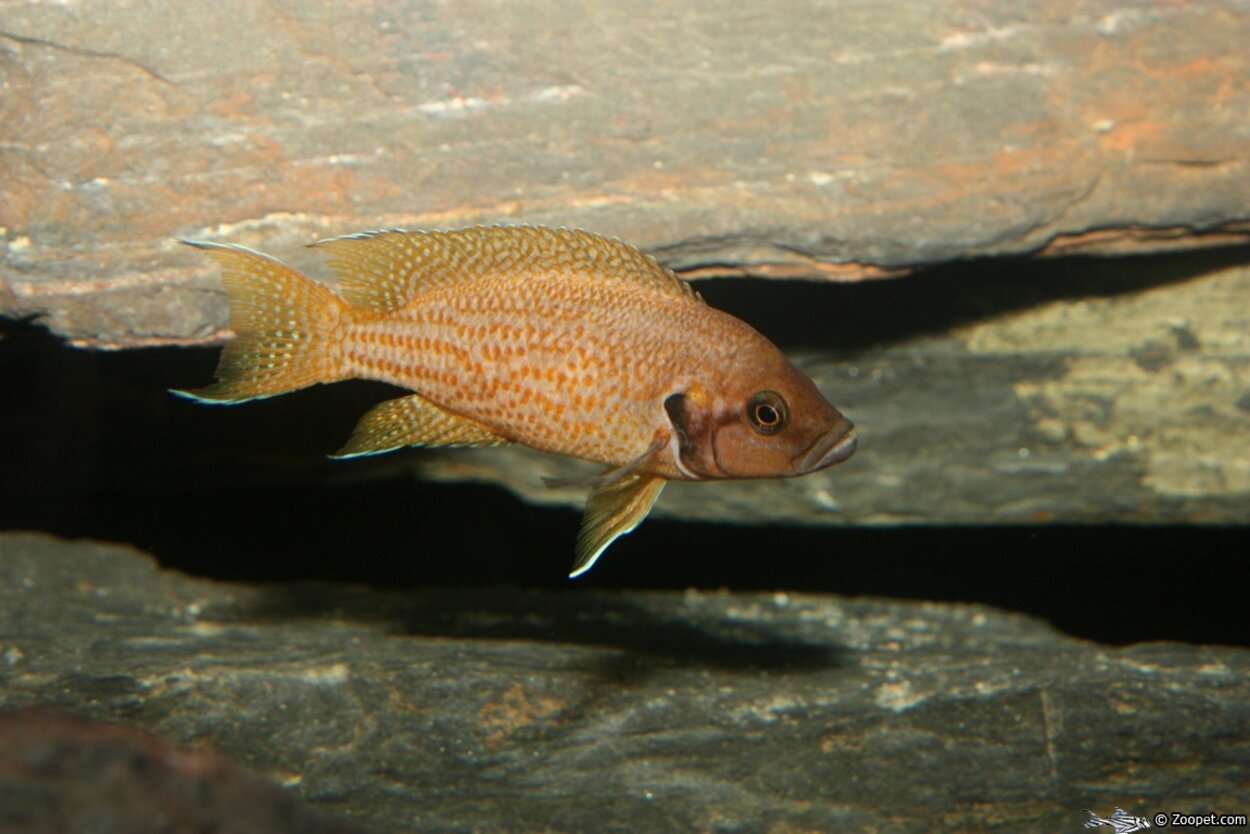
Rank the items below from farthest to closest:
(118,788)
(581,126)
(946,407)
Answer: (946,407) → (581,126) → (118,788)

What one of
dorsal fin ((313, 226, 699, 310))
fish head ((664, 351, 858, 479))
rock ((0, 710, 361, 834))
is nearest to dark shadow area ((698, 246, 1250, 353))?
dorsal fin ((313, 226, 699, 310))

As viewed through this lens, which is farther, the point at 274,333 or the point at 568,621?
the point at 568,621

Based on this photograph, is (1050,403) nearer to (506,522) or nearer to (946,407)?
(946,407)

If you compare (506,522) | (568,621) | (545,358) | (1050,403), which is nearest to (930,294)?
(1050,403)

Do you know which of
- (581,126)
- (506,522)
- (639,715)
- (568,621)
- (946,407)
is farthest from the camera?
(506,522)

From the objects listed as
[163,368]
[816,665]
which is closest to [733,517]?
[816,665]

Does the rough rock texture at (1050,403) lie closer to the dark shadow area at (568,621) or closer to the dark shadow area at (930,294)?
the dark shadow area at (930,294)

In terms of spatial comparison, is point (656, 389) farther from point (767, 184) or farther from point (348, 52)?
point (348, 52)

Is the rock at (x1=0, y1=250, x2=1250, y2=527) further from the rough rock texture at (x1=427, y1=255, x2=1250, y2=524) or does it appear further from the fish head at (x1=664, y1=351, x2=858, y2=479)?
the fish head at (x1=664, y1=351, x2=858, y2=479)
